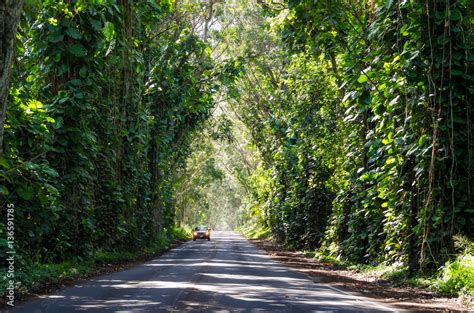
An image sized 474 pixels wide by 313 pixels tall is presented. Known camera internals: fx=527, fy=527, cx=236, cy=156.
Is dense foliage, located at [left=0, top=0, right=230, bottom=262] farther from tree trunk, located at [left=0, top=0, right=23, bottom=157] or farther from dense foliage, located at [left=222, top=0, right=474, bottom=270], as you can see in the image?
dense foliage, located at [left=222, top=0, right=474, bottom=270]

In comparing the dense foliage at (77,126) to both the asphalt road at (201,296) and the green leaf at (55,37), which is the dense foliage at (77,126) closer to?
the green leaf at (55,37)

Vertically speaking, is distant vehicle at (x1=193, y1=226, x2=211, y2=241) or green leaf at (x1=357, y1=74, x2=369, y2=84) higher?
green leaf at (x1=357, y1=74, x2=369, y2=84)

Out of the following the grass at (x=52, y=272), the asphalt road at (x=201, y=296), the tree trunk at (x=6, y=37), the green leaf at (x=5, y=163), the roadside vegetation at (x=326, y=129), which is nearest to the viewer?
the tree trunk at (x=6, y=37)

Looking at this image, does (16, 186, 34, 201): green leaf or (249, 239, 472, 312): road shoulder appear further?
(16, 186, 34, 201): green leaf

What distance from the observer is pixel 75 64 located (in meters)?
15.7

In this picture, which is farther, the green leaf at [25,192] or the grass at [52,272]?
the green leaf at [25,192]

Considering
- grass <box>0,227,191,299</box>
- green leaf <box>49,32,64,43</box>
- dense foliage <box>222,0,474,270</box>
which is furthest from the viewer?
green leaf <box>49,32,64,43</box>

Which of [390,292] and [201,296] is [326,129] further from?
[201,296]

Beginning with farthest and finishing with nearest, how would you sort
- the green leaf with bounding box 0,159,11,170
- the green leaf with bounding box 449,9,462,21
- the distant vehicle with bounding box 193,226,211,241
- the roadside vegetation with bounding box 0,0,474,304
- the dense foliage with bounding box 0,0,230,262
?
the distant vehicle with bounding box 193,226,211,241, the green leaf with bounding box 449,9,462,21, the roadside vegetation with bounding box 0,0,474,304, the dense foliage with bounding box 0,0,230,262, the green leaf with bounding box 0,159,11,170

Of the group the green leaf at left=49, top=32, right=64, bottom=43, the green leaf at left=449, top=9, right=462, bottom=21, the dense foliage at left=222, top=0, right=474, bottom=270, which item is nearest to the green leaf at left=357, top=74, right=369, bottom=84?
the dense foliage at left=222, top=0, right=474, bottom=270

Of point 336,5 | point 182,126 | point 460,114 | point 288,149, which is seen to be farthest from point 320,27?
point 182,126

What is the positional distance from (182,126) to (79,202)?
18.9 metres

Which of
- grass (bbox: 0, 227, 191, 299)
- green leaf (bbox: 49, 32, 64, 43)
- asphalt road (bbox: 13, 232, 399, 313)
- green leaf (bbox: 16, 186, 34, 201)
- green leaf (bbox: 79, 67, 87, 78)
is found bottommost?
asphalt road (bbox: 13, 232, 399, 313)

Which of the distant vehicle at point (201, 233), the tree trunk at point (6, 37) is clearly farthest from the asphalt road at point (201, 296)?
the distant vehicle at point (201, 233)
